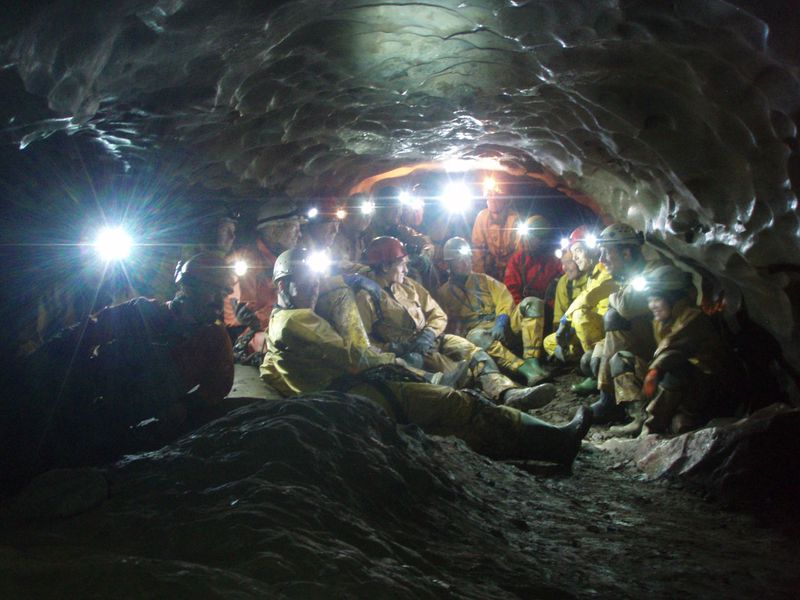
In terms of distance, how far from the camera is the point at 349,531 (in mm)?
2318

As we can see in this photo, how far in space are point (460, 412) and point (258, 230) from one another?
6221 millimetres

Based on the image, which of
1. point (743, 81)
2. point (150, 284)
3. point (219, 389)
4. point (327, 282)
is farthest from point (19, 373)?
point (743, 81)

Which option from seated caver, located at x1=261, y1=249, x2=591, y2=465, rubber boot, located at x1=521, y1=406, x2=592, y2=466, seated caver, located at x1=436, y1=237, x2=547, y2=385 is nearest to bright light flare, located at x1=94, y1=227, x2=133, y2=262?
seated caver, located at x1=261, y1=249, x2=591, y2=465

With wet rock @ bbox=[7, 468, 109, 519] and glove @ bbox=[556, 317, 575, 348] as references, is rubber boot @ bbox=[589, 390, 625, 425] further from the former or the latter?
wet rock @ bbox=[7, 468, 109, 519]

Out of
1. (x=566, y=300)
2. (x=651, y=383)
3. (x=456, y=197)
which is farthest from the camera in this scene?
(x=456, y=197)

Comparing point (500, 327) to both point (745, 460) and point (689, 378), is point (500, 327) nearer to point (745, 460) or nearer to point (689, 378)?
point (689, 378)

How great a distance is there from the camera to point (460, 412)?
473cm

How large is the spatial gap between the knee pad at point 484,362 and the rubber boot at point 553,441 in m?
2.98

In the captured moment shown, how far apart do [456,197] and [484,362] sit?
8.73 m

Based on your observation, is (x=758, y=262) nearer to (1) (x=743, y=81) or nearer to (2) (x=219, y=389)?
(1) (x=743, y=81)

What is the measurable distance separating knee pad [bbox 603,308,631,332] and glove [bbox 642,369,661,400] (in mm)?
1095

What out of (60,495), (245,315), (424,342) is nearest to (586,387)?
(424,342)

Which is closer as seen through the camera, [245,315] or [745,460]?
[745,460]

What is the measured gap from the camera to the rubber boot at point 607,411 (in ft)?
21.1
